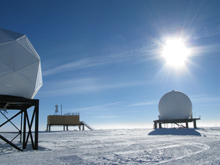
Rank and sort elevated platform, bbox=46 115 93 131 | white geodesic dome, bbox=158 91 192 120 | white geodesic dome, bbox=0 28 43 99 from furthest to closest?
elevated platform, bbox=46 115 93 131 → white geodesic dome, bbox=158 91 192 120 → white geodesic dome, bbox=0 28 43 99

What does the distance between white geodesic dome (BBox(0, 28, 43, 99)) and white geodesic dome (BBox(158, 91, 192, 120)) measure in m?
26.6

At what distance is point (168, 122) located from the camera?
35.5 meters

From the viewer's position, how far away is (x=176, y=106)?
3378 centimetres

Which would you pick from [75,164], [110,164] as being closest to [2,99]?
[75,164]

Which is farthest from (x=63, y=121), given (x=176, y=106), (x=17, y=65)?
(x=17, y=65)

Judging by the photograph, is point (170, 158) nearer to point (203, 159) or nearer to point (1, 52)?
point (203, 159)

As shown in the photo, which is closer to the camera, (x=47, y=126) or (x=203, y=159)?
(x=203, y=159)

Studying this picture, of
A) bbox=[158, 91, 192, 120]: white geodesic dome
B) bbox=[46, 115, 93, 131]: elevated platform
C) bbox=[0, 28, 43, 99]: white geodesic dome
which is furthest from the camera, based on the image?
bbox=[46, 115, 93, 131]: elevated platform

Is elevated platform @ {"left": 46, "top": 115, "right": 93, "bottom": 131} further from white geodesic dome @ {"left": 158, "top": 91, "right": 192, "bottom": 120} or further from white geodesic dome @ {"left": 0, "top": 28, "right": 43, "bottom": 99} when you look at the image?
white geodesic dome @ {"left": 0, "top": 28, "right": 43, "bottom": 99}

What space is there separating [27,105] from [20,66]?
2.85 metres

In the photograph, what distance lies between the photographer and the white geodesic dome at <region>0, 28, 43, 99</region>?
35.3 ft

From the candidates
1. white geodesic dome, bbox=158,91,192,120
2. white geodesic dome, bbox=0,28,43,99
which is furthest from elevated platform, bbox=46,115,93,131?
white geodesic dome, bbox=0,28,43,99

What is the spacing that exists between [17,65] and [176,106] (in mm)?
28184

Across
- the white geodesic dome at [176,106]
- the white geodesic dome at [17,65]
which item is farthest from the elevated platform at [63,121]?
the white geodesic dome at [17,65]
